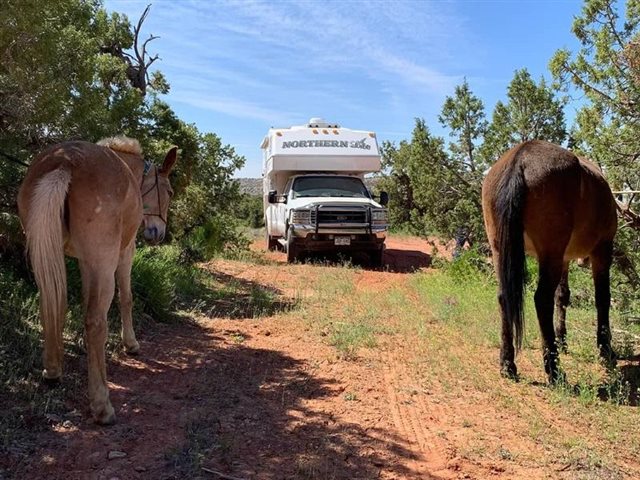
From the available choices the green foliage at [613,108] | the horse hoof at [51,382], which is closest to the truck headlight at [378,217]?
the green foliage at [613,108]

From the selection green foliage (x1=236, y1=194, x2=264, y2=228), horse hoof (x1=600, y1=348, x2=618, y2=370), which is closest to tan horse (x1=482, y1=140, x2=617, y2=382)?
horse hoof (x1=600, y1=348, x2=618, y2=370)

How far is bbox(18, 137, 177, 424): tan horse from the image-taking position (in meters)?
3.32

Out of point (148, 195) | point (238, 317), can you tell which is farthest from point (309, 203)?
point (148, 195)

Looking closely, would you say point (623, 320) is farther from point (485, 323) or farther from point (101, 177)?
point (101, 177)

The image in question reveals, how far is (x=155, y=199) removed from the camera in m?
5.15

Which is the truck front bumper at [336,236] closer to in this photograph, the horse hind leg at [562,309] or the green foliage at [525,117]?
the green foliage at [525,117]

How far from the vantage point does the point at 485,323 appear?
646 centimetres

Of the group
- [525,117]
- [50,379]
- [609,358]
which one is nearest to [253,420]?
[50,379]

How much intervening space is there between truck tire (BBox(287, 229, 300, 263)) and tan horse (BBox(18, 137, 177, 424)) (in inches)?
351

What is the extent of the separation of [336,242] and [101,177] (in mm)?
9357

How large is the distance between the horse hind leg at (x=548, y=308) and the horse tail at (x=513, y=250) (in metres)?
0.19

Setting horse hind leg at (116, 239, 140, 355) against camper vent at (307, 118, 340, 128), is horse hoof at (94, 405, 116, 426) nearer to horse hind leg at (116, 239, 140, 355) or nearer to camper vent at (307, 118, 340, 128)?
horse hind leg at (116, 239, 140, 355)

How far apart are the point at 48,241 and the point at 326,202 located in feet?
31.6

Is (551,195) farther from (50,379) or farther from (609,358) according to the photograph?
(50,379)
